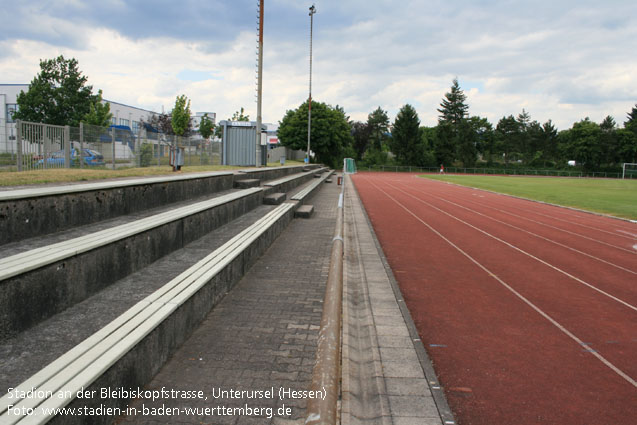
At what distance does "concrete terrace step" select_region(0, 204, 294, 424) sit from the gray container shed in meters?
18.6

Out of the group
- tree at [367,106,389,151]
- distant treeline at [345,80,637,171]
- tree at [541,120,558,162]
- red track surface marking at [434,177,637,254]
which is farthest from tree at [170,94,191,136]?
tree at [541,120,558,162]

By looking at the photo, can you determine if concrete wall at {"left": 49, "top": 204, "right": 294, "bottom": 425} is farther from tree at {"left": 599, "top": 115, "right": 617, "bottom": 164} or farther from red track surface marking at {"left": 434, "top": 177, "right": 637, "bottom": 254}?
tree at {"left": 599, "top": 115, "right": 617, "bottom": 164}

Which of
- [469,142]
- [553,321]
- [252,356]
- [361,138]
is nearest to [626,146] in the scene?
[469,142]

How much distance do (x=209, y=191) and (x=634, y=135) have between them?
3707 inches

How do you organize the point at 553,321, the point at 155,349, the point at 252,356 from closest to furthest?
1. the point at 155,349
2. the point at 252,356
3. the point at 553,321

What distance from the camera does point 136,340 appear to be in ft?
8.53

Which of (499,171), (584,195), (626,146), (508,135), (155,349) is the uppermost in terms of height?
(508,135)

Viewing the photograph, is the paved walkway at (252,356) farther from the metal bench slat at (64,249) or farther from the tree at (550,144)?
the tree at (550,144)

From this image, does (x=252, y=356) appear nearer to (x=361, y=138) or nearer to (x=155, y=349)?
(x=155, y=349)

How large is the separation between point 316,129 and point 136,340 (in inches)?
2270

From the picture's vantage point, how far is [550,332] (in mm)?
4793

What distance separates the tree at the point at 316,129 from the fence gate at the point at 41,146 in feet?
152

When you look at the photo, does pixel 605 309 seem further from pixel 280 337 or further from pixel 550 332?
pixel 280 337

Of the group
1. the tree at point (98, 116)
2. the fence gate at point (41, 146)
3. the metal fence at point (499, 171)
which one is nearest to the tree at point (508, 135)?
the metal fence at point (499, 171)
